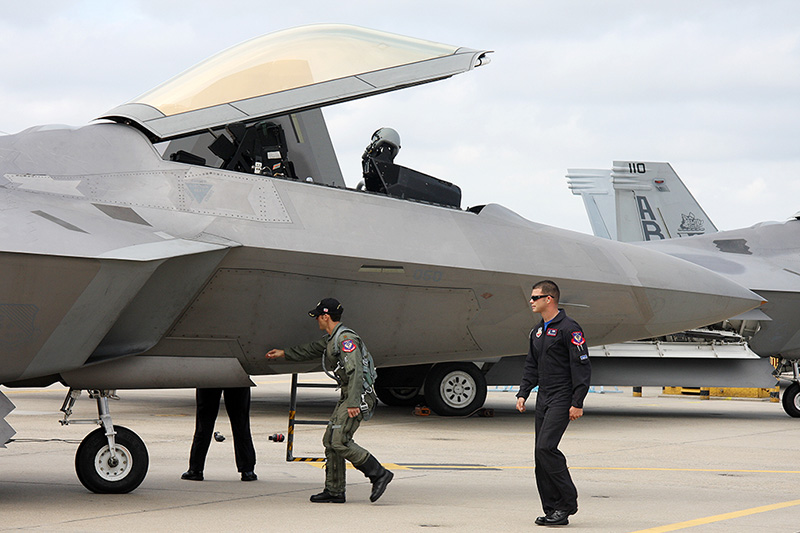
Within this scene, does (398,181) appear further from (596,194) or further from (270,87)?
(596,194)

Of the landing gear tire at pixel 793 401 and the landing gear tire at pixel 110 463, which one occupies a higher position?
the landing gear tire at pixel 793 401

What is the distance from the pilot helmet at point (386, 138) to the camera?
30.6 feet

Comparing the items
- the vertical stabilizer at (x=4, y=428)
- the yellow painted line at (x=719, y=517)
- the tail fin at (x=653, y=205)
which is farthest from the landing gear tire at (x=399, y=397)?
the tail fin at (x=653, y=205)

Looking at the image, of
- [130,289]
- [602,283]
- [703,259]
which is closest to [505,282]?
[602,283]

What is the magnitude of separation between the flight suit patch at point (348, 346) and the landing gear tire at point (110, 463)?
6.56 feet

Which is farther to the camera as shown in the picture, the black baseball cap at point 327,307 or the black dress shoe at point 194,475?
the black dress shoe at point 194,475

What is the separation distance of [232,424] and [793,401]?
1270 cm

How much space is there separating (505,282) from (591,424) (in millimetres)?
7738

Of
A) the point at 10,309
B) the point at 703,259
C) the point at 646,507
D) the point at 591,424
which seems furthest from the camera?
the point at 703,259

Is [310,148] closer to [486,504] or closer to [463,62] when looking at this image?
[463,62]

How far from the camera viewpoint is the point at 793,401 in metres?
17.5

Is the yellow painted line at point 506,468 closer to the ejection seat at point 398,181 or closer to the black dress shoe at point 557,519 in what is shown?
the ejection seat at point 398,181

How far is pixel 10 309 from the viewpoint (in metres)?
6.35

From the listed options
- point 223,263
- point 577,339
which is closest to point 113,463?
point 223,263
